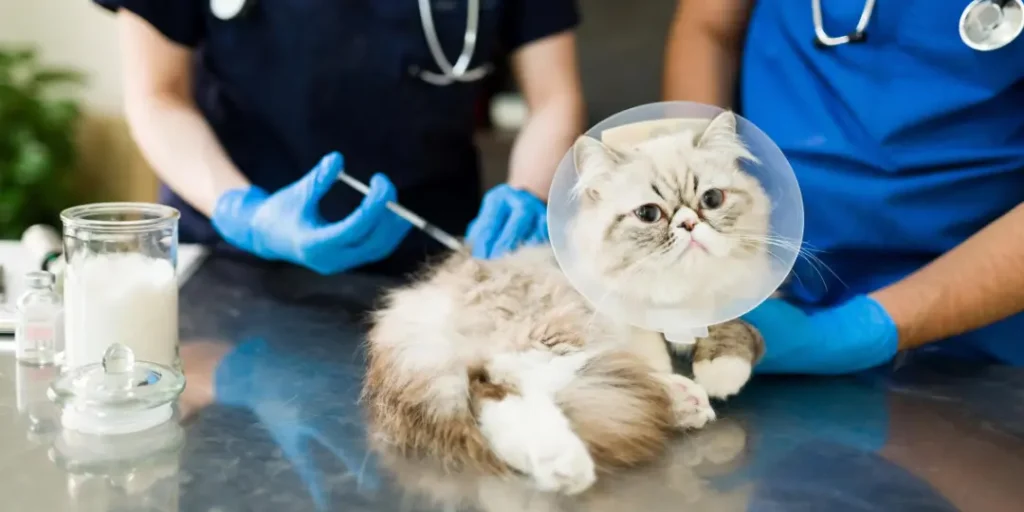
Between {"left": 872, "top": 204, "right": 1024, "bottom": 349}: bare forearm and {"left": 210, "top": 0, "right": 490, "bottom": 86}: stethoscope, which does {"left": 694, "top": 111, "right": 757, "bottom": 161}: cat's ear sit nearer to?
{"left": 872, "top": 204, "right": 1024, "bottom": 349}: bare forearm

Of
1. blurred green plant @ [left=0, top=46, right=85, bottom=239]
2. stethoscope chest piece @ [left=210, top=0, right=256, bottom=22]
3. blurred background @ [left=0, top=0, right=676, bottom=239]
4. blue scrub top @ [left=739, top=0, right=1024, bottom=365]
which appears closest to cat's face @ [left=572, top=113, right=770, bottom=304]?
blue scrub top @ [left=739, top=0, right=1024, bottom=365]

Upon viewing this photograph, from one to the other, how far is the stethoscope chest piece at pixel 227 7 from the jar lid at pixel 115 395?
60 centimetres

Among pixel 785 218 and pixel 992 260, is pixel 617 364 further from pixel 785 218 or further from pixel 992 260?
pixel 992 260

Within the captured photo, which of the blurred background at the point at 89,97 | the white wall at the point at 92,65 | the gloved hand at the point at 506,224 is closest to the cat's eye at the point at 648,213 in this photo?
the gloved hand at the point at 506,224

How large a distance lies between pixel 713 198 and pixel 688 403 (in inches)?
7.6

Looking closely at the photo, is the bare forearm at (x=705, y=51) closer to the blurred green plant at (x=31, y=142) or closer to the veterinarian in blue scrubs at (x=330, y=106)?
the veterinarian in blue scrubs at (x=330, y=106)

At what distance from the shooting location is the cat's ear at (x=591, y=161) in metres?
0.74

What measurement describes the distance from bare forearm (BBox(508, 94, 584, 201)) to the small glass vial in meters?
0.67

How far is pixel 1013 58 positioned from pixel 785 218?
1.49ft

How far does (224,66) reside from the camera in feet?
4.32

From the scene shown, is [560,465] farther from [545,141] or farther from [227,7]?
[227,7]

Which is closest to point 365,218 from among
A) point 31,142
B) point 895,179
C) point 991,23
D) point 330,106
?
point 330,106

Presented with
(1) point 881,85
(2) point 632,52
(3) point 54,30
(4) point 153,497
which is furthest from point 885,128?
(3) point 54,30

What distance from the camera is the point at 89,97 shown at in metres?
2.09
